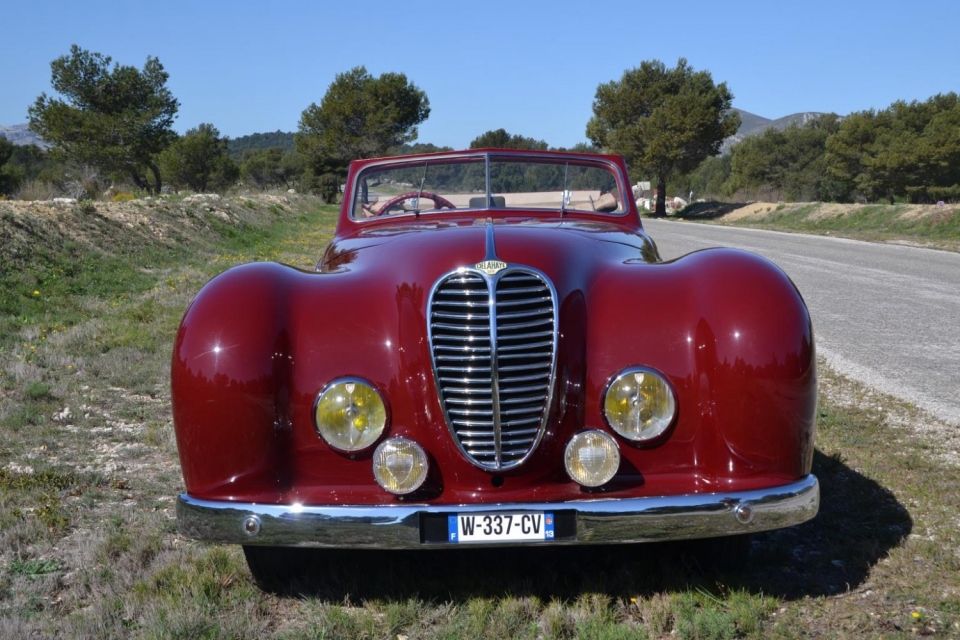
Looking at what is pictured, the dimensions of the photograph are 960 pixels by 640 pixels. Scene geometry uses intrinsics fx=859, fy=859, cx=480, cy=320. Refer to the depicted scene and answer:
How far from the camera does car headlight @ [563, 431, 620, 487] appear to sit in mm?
2773

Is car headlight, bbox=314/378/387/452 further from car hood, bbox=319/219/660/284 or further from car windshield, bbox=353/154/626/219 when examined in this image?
car windshield, bbox=353/154/626/219

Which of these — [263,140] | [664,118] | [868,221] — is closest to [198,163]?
[664,118]

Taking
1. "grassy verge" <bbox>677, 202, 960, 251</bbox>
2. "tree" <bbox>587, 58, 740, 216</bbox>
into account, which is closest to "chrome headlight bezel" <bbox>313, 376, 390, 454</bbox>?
"grassy verge" <bbox>677, 202, 960, 251</bbox>

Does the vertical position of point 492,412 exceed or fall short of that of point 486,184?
it falls short

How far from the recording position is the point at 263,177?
3243 inches

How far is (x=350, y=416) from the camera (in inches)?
112

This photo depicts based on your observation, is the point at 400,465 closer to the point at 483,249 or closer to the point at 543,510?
the point at 543,510

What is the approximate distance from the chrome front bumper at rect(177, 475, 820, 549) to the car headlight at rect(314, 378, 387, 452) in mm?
230

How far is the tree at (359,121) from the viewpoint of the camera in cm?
5753

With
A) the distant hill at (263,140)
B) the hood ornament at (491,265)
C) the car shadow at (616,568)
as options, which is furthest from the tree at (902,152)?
the distant hill at (263,140)

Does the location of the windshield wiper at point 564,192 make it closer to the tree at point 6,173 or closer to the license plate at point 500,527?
the license plate at point 500,527

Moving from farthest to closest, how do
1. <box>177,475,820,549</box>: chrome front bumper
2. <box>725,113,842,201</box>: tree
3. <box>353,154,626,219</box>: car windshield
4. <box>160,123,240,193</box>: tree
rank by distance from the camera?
1. <box>725,113,842,201</box>: tree
2. <box>160,123,240,193</box>: tree
3. <box>353,154,626,219</box>: car windshield
4. <box>177,475,820,549</box>: chrome front bumper

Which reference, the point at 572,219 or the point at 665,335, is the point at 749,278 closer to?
the point at 665,335

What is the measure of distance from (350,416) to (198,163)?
66098 millimetres
